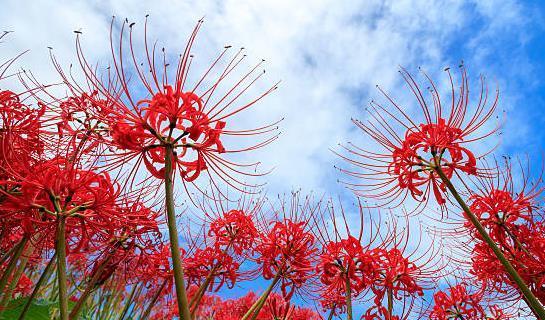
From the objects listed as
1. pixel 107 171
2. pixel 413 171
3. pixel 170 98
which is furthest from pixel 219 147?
pixel 413 171

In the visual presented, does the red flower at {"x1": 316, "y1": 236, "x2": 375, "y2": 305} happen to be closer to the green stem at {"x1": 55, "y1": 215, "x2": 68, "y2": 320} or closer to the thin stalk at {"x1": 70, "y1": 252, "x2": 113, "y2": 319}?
the thin stalk at {"x1": 70, "y1": 252, "x2": 113, "y2": 319}

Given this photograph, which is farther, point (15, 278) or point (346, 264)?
point (346, 264)

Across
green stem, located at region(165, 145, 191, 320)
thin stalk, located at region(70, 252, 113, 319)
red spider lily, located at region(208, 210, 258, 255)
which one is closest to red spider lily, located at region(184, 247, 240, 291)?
red spider lily, located at region(208, 210, 258, 255)

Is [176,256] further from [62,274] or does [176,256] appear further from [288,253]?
[288,253]

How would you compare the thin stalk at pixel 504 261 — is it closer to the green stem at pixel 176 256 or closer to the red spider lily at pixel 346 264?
the red spider lily at pixel 346 264

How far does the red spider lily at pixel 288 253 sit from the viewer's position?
4.65 m

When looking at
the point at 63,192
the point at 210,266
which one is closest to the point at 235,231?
the point at 210,266

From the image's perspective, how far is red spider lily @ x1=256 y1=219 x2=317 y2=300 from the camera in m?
4.65

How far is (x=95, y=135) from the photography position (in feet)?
12.4

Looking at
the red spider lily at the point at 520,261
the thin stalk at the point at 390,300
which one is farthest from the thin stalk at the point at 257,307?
the red spider lily at the point at 520,261

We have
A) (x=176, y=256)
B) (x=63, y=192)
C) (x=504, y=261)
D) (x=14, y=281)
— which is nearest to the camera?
(x=176, y=256)

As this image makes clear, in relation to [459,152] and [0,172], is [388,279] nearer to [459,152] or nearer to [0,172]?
[459,152]

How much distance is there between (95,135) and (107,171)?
2.87 feet

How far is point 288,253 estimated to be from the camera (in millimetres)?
4684
